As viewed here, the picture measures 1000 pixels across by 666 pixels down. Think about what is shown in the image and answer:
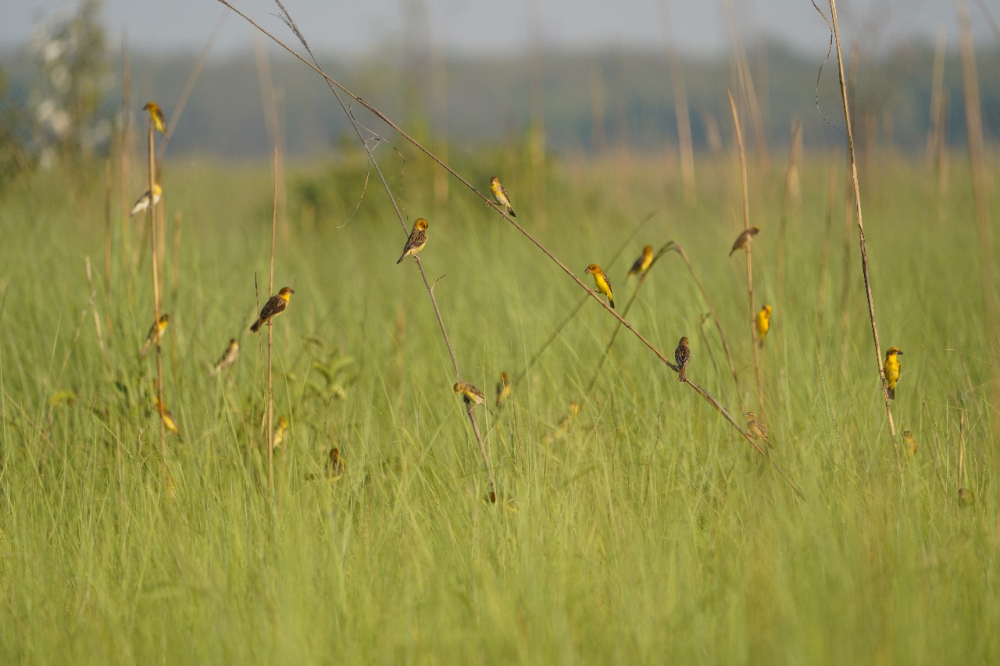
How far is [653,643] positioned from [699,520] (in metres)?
0.54

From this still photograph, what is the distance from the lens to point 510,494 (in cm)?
172

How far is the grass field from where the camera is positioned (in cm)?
117

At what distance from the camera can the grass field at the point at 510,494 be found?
1165mm

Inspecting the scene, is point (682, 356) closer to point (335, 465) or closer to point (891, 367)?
point (891, 367)

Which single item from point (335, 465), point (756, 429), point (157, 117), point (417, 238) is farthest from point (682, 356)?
point (157, 117)

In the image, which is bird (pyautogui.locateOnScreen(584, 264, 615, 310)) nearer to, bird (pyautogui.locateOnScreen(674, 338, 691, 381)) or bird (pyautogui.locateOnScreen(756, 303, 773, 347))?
bird (pyautogui.locateOnScreen(674, 338, 691, 381))

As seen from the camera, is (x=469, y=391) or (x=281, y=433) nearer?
(x=469, y=391)

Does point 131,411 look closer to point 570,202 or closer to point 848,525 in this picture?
point 848,525

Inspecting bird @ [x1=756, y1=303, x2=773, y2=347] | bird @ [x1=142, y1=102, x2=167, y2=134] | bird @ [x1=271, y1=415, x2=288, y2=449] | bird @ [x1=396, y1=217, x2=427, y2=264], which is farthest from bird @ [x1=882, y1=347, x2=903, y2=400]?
bird @ [x1=142, y1=102, x2=167, y2=134]

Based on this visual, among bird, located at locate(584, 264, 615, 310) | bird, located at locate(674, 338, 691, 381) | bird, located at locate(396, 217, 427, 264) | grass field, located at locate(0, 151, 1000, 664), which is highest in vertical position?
bird, located at locate(396, 217, 427, 264)

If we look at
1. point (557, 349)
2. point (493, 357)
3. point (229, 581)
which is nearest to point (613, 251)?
point (557, 349)

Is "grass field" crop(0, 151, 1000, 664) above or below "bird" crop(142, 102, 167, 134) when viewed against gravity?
below

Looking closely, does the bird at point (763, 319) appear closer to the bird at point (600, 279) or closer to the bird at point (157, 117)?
the bird at point (600, 279)

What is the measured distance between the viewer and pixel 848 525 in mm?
1396
